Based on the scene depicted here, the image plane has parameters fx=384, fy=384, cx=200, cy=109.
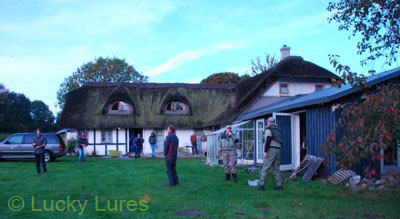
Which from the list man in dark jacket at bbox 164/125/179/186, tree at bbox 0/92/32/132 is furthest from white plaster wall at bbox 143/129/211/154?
tree at bbox 0/92/32/132

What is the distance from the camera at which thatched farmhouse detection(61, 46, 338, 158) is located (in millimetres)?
24031

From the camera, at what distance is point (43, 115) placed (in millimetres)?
80688

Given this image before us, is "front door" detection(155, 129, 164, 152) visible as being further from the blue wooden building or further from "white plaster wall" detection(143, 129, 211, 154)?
the blue wooden building

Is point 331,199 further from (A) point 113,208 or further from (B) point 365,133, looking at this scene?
(A) point 113,208

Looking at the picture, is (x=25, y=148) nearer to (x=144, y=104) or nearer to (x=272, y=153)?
(x=144, y=104)

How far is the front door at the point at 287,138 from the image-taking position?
45.5 feet

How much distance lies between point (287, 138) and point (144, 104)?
58.0ft

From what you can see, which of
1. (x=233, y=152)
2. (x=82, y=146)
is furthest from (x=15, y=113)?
(x=233, y=152)

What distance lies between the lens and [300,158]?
1400 centimetres

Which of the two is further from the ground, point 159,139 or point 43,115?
point 43,115

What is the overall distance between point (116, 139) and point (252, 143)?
1359 centimetres

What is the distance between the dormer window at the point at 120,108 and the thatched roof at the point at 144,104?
0.42m

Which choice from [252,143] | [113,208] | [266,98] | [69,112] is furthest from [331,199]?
[69,112]

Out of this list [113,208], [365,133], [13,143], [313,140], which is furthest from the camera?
[13,143]
